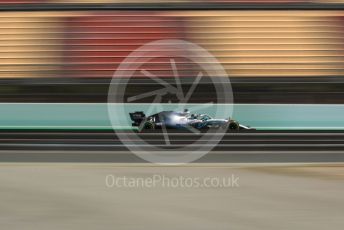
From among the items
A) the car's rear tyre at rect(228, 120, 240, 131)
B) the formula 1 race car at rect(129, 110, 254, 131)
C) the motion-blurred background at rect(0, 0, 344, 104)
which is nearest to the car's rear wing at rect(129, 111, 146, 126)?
the formula 1 race car at rect(129, 110, 254, 131)

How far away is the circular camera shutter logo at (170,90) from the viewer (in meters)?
7.71

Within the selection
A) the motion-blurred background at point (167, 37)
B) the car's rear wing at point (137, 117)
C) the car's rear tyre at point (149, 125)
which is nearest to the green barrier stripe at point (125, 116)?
the car's rear wing at point (137, 117)

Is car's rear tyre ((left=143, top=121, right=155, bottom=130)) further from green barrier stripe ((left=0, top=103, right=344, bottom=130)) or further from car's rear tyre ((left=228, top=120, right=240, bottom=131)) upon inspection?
car's rear tyre ((left=228, top=120, right=240, bottom=131))

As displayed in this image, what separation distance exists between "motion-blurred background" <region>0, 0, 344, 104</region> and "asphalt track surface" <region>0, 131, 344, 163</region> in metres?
1.52

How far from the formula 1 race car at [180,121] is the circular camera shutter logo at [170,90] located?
3.7 inches

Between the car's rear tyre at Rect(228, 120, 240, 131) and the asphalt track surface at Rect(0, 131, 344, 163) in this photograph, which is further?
the car's rear tyre at Rect(228, 120, 240, 131)

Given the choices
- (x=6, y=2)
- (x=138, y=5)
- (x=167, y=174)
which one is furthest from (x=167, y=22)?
(x=167, y=174)

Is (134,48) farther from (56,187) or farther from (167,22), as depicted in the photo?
(56,187)

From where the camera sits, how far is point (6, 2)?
976 cm

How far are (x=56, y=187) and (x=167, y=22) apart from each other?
512cm

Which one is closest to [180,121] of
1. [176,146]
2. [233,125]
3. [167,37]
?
[176,146]

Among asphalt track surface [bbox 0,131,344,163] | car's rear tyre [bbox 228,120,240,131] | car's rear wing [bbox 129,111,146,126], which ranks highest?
car's rear wing [bbox 129,111,146,126]

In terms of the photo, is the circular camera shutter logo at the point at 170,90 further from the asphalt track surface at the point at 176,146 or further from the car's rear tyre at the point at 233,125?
the car's rear tyre at the point at 233,125

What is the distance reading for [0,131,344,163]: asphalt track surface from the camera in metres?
7.13
